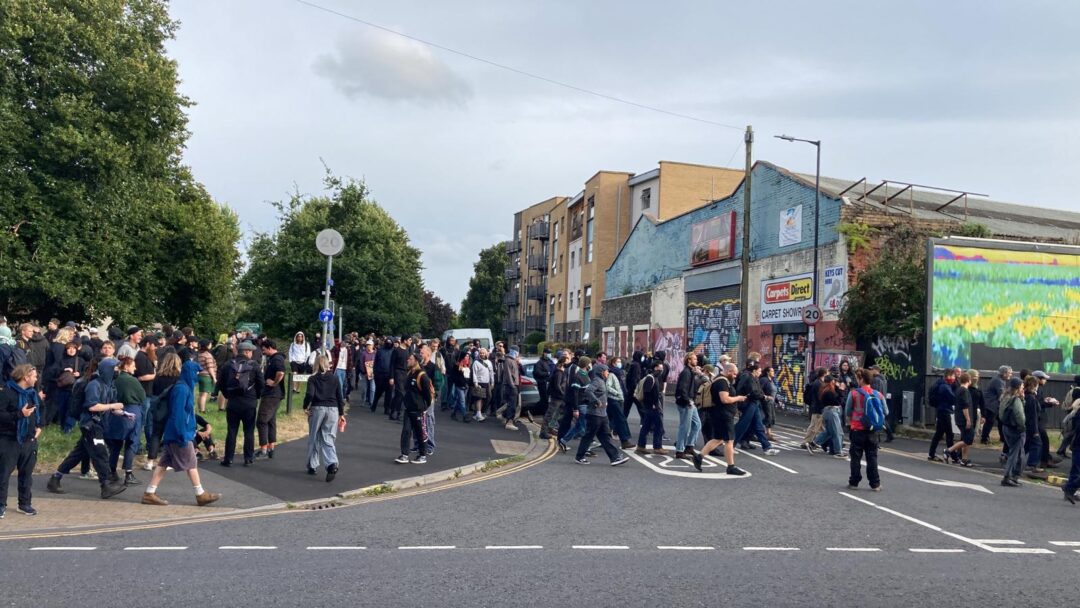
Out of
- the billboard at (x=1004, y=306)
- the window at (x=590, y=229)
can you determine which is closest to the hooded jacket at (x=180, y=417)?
the billboard at (x=1004, y=306)

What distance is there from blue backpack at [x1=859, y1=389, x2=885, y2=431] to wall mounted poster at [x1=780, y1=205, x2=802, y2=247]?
18191mm

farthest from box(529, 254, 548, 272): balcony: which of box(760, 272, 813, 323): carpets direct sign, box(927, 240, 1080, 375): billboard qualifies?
box(927, 240, 1080, 375): billboard

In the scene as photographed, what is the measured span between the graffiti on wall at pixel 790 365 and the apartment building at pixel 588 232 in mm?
15061

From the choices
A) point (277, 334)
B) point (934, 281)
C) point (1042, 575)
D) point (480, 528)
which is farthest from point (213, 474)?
point (277, 334)

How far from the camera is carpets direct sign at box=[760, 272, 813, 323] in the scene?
93.6 ft

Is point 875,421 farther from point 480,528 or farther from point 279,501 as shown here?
point 279,501

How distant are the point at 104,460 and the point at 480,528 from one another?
468 centimetres

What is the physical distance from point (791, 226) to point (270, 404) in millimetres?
21421

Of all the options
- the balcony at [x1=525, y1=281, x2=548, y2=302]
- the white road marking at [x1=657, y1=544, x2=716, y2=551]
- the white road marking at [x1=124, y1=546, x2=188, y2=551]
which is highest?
the balcony at [x1=525, y1=281, x2=548, y2=302]

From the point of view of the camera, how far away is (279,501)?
10352 mm

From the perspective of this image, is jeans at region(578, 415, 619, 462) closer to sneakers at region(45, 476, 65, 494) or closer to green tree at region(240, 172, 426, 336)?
sneakers at region(45, 476, 65, 494)

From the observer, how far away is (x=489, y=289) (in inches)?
3462

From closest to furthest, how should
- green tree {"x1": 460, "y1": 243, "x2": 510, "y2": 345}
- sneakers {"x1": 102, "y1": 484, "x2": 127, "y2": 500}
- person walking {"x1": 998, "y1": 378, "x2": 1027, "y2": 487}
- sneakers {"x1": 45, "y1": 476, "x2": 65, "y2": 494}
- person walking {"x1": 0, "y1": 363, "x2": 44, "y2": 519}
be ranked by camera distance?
1. person walking {"x1": 0, "y1": 363, "x2": 44, "y2": 519}
2. sneakers {"x1": 102, "y1": 484, "x2": 127, "y2": 500}
3. sneakers {"x1": 45, "y1": 476, "x2": 65, "y2": 494}
4. person walking {"x1": 998, "y1": 378, "x2": 1027, "y2": 487}
5. green tree {"x1": 460, "y1": 243, "x2": 510, "y2": 345}

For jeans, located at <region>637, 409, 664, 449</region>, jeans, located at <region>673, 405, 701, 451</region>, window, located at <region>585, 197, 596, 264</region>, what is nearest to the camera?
jeans, located at <region>673, 405, 701, 451</region>
